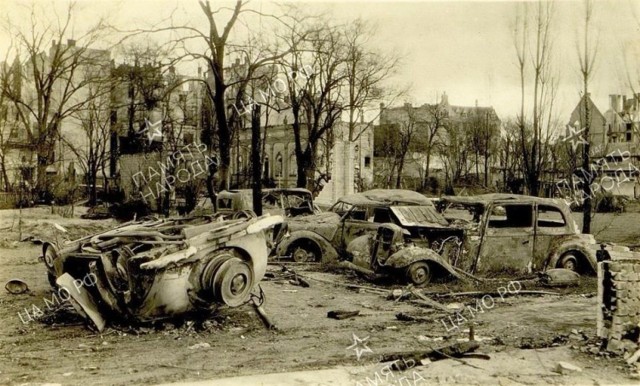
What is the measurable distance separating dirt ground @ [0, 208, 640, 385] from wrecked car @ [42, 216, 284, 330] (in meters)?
0.36

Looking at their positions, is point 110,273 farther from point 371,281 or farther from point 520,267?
point 520,267

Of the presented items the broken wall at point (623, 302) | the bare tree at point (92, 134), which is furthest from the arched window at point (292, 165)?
the broken wall at point (623, 302)

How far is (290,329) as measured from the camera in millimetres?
7168

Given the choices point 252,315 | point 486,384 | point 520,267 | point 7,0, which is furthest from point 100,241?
point 520,267

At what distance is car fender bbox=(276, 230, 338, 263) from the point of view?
12430 mm

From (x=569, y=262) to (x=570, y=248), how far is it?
1.18ft

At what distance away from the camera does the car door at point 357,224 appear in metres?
11.8

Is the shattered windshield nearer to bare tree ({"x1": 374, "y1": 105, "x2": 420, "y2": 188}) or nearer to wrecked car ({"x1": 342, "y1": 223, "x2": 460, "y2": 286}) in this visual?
wrecked car ({"x1": 342, "y1": 223, "x2": 460, "y2": 286})

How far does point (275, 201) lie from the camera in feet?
48.8

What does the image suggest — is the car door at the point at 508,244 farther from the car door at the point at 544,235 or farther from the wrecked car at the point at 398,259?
the wrecked car at the point at 398,259

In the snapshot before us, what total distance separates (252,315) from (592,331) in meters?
4.37

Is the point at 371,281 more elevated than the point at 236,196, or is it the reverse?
the point at 236,196

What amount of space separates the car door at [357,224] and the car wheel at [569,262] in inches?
141

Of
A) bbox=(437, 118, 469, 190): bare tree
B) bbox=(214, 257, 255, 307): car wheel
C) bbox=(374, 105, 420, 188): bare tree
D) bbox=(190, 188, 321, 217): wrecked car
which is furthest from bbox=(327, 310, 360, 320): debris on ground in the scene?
bbox=(374, 105, 420, 188): bare tree
